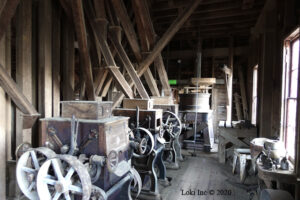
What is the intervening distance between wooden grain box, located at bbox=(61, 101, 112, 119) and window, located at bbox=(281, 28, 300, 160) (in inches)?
90.5

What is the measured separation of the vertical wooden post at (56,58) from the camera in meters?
2.76

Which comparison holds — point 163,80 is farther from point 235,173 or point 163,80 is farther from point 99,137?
point 99,137

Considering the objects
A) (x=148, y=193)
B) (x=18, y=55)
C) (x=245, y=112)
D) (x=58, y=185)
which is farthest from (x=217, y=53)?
(x=58, y=185)

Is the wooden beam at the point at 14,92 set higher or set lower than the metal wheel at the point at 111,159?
higher

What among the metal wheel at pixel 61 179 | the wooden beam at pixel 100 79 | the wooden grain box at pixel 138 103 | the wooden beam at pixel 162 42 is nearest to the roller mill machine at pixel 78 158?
the metal wheel at pixel 61 179

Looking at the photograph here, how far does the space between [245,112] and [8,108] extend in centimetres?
600

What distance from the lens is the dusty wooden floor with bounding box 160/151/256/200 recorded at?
2924 millimetres

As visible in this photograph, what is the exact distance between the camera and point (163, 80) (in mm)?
4270

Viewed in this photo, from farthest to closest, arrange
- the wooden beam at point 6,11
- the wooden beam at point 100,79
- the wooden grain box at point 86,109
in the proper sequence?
1. the wooden beam at point 100,79
2. the wooden beam at point 6,11
3. the wooden grain box at point 86,109

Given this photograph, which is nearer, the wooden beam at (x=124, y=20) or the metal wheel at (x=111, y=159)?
the metal wheel at (x=111, y=159)

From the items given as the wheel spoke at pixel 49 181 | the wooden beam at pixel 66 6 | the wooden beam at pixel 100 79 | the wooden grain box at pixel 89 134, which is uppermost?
the wooden beam at pixel 66 6

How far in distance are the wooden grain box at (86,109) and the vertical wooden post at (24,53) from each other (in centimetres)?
91

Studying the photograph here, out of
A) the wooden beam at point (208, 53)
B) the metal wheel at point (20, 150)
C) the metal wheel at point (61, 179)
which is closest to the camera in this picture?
the metal wheel at point (61, 179)

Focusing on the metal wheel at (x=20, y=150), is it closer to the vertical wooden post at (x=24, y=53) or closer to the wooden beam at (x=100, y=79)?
the vertical wooden post at (x=24, y=53)
